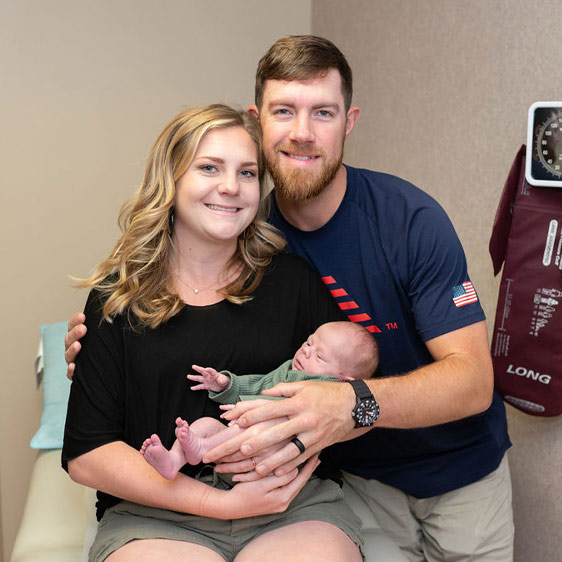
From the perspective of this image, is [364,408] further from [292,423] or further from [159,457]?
[159,457]

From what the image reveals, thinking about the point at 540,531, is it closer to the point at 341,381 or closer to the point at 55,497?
the point at 341,381

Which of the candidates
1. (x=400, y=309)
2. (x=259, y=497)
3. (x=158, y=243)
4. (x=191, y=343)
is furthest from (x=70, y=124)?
(x=259, y=497)

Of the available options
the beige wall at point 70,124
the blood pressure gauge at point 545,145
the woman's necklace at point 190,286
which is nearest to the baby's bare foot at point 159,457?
the woman's necklace at point 190,286

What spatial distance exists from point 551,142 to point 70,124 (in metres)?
1.94

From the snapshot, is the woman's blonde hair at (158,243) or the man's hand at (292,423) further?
the woman's blonde hair at (158,243)

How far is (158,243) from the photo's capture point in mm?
1671

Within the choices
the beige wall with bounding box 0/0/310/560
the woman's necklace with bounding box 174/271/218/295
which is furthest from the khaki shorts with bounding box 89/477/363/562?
the beige wall with bounding box 0/0/310/560

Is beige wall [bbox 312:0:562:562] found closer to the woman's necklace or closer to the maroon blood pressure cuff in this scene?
the maroon blood pressure cuff

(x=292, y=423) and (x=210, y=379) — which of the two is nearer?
(x=292, y=423)

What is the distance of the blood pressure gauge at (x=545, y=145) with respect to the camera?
177 centimetres

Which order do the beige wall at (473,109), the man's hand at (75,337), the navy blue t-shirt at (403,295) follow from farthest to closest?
the beige wall at (473,109) < the navy blue t-shirt at (403,295) < the man's hand at (75,337)

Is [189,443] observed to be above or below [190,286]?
below

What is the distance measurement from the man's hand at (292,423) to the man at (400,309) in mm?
152

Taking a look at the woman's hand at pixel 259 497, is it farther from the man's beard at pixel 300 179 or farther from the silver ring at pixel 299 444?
the man's beard at pixel 300 179
